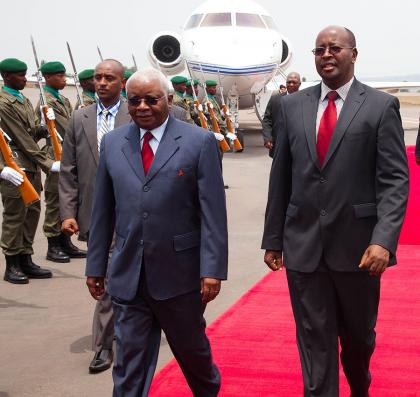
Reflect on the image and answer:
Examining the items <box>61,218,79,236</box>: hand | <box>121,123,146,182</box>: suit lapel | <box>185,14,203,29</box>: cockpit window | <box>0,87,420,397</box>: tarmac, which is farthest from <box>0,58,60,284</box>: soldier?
<box>185,14,203,29</box>: cockpit window

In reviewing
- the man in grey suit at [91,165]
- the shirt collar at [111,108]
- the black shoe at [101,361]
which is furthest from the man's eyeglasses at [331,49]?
the black shoe at [101,361]

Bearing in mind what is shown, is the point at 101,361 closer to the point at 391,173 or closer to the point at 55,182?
the point at 391,173

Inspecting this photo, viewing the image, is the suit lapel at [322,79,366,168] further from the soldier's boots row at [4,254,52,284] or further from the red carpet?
the soldier's boots row at [4,254,52,284]

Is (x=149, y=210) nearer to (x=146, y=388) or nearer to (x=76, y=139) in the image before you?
(x=146, y=388)

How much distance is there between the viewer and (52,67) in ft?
24.0

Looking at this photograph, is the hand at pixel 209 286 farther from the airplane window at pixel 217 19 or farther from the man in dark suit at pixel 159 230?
the airplane window at pixel 217 19

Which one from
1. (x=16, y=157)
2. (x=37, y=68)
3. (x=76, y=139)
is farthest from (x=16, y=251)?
(x=76, y=139)

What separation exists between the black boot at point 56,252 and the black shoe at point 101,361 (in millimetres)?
3111

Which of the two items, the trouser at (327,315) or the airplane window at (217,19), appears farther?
the airplane window at (217,19)

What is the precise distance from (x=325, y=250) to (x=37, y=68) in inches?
167

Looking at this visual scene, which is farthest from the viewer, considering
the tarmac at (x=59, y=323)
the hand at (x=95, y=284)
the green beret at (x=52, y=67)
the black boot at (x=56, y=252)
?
the black boot at (x=56, y=252)

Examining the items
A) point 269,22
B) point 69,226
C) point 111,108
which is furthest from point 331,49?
point 269,22

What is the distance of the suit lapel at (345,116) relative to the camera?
3.34 metres

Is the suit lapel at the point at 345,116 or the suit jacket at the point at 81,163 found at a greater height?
the suit lapel at the point at 345,116
